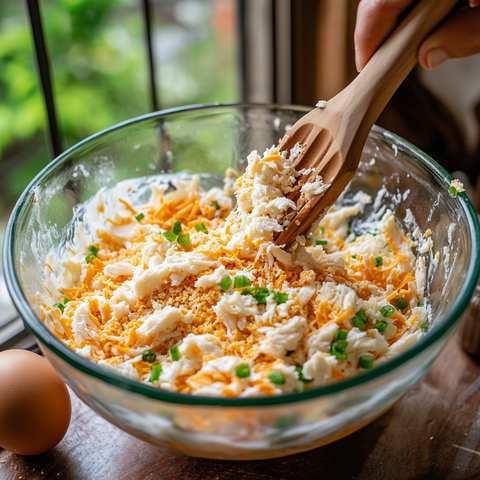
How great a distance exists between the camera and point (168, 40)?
3.60 m

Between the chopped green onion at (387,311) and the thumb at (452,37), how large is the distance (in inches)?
22.7

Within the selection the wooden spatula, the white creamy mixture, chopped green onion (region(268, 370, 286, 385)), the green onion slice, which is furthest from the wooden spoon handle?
chopped green onion (region(268, 370, 286, 385))

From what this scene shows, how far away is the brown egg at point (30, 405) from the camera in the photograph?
1084 mm

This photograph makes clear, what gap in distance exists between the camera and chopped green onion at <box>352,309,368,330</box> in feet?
3.65

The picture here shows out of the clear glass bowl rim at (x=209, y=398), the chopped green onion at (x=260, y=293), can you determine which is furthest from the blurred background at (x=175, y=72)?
the chopped green onion at (x=260, y=293)

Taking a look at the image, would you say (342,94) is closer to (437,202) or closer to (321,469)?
(437,202)

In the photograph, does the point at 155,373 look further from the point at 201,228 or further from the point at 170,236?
the point at 201,228

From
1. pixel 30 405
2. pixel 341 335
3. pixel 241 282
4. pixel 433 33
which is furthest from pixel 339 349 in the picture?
pixel 433 33

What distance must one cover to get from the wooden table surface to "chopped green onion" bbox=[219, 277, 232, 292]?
378mm

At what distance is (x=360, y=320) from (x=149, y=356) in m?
0.45

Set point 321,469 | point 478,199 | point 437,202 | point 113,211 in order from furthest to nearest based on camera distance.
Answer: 1. point 478,199
2. point 113,211
3. point 437,202
4. point 321,469

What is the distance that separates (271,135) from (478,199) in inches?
40.8

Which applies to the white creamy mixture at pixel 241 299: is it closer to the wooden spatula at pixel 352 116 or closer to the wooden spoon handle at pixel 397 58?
the wooden spatula at pixel 352 116

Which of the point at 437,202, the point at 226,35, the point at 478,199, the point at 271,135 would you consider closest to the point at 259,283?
the point at 437,202
